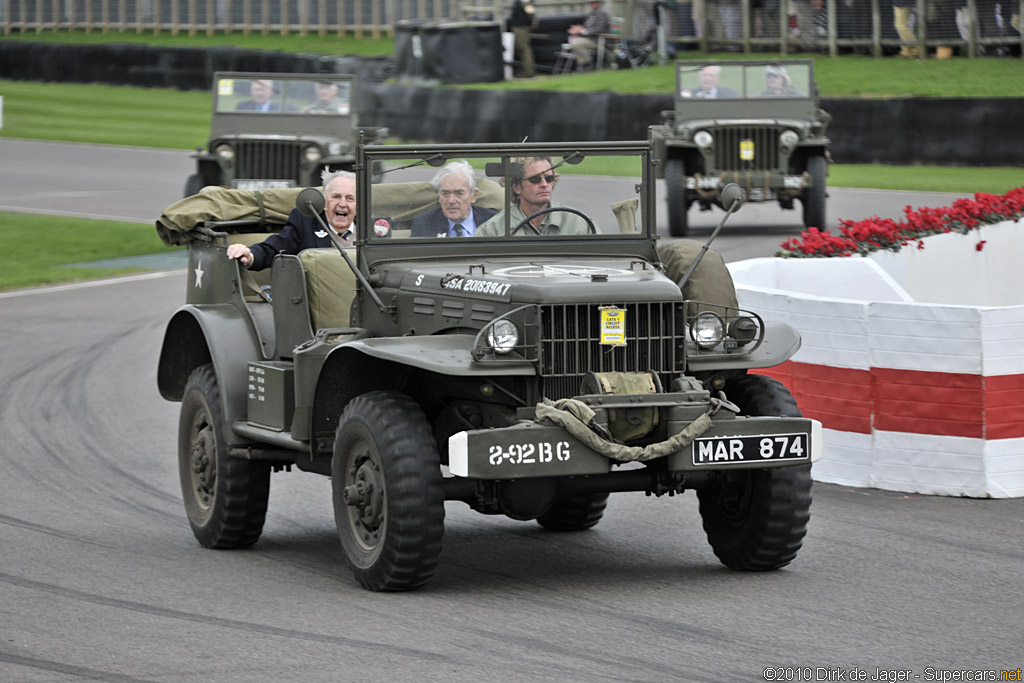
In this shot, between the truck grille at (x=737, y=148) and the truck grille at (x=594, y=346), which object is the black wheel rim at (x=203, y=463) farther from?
the truck grille at (x=737, y=148)

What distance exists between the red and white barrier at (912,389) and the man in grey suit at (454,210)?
263 cm

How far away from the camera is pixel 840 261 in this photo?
1178 centimetres

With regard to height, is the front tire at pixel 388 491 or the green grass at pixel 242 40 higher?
the green grass at pixel 242 40

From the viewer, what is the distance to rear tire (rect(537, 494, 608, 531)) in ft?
27.7

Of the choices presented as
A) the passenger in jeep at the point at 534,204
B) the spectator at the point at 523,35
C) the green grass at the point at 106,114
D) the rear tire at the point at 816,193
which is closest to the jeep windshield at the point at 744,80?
the rear tire at the point at 816,193

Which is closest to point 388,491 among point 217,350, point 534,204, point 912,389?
point 534,204

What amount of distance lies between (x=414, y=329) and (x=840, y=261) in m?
5.17

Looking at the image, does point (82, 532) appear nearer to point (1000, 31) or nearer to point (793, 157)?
point (793, 157)

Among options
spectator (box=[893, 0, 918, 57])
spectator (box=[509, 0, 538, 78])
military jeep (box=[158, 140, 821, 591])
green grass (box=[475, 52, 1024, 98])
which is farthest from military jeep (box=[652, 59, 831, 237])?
spectator (box=[509, 0, 538, 78])

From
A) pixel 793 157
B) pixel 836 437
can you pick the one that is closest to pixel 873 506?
pixel 836 437

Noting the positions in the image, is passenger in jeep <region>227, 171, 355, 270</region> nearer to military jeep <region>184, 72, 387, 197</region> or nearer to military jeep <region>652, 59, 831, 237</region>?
military jeep <region>652, 59, 831, 237</region>

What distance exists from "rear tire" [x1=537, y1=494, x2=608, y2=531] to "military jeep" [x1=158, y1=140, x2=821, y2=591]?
0.04 ft

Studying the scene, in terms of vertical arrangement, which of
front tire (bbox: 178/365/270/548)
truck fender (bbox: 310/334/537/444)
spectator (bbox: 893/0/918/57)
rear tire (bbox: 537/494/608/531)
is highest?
spectator (bbox: 893/0/918/57)

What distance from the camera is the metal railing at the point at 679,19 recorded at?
35312 mm
